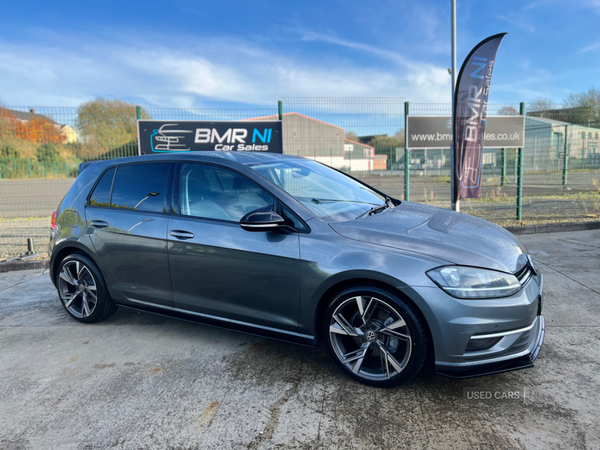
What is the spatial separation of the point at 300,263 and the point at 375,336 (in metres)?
0.69

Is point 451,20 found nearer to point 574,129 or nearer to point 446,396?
point 574,129

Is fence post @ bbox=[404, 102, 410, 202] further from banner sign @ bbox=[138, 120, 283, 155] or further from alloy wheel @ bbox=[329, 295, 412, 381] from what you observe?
alloy wheel @ bbox=[329, 295, 412, 381]

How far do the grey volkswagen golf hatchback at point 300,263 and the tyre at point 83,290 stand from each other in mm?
13

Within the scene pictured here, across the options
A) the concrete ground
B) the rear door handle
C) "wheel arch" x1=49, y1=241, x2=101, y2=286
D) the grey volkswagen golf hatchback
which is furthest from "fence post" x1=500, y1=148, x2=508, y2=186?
"wheel arch" x1=49, y1=241, x2=101, y2=286

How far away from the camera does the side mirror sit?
2.77 m

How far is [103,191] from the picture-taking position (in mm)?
3865

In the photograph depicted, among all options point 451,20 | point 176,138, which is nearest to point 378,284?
point 176,138

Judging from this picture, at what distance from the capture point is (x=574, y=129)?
12.0 m

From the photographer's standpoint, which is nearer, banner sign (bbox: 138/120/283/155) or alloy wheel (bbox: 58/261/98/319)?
alloy wheel (bbox: 58/261/98/319)

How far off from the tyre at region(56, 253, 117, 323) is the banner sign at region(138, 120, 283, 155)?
467 centimetres

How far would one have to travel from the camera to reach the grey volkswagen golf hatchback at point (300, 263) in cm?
243

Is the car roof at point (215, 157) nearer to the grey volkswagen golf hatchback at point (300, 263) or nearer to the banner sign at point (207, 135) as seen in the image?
the grey volkswagen golf hatchback at point (300, 263)

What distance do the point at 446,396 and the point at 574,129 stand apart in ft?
40.9

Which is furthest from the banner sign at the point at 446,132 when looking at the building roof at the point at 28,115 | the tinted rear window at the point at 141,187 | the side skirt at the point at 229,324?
the building roof at the point at 28,115
